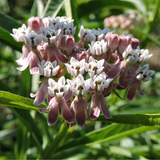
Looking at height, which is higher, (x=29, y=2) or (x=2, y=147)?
(x=29, y=2)

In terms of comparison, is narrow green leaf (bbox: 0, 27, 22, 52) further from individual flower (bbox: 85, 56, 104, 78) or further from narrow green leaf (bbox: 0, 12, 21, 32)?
individual flower (bbox: 85, 56, 104, 78)

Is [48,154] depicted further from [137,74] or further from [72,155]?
[137,74]

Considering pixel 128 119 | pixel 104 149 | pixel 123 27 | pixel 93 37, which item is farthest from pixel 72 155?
pixel 123 27

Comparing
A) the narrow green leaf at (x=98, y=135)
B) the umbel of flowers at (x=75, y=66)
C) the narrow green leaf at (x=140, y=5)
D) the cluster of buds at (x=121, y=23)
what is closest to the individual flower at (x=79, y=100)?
the umbel of flowers at (x=75, y=66)

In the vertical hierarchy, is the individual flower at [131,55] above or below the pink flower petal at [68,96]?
above

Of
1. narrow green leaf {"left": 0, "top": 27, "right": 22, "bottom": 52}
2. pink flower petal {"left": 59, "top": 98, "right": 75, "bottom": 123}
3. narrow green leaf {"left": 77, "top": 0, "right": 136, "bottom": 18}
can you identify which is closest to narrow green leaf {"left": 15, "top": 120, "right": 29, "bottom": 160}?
narrow green leaf {"left": 0, "top": 27, "right": 22, "bottom": 52}

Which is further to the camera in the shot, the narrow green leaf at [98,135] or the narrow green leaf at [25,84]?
the narrow green leaf at [25,84]

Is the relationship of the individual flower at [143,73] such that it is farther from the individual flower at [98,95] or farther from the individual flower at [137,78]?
the individual flower at [98,95]

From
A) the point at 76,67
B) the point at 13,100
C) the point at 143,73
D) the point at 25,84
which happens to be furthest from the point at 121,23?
the point at 13,100
